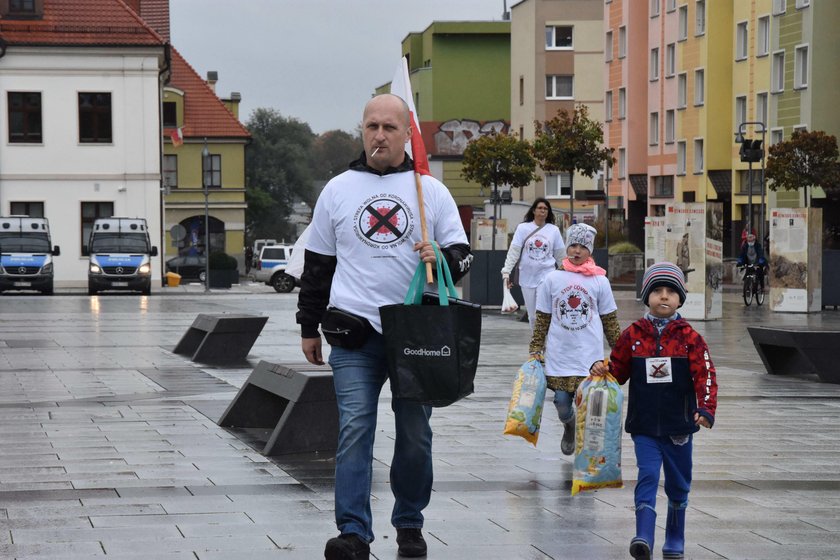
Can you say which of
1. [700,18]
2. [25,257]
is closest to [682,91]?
[700,18]

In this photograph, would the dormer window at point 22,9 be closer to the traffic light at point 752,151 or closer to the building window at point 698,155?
the traffic light at point 752,151

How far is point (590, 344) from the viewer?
366 inches

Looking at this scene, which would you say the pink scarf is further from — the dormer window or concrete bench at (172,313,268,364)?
the dormer window

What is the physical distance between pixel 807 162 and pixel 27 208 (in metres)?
26.9

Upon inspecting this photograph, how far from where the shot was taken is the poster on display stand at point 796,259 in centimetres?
3064

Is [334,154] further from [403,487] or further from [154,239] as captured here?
[403,487]

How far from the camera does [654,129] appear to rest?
227 ft

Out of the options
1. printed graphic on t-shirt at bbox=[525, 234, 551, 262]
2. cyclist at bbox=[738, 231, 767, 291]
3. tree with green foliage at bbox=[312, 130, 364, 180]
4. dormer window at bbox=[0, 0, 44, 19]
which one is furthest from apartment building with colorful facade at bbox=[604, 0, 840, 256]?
tree with green foliage at bbox=[312, 130, 364, 180]

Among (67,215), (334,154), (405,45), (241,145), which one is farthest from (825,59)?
(334,154)

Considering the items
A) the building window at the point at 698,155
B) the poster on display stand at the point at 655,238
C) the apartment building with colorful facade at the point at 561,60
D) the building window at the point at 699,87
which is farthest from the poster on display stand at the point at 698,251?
the apartment building with colorful facade at the point at 561,60

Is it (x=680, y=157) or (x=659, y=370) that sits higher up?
(x=680, y=157)

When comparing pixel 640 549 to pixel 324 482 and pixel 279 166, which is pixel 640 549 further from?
pixel 279 166

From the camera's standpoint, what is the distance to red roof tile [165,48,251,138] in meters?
74.2

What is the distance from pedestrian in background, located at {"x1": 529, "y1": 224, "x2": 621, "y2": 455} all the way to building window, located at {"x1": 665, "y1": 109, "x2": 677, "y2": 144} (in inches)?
2285
